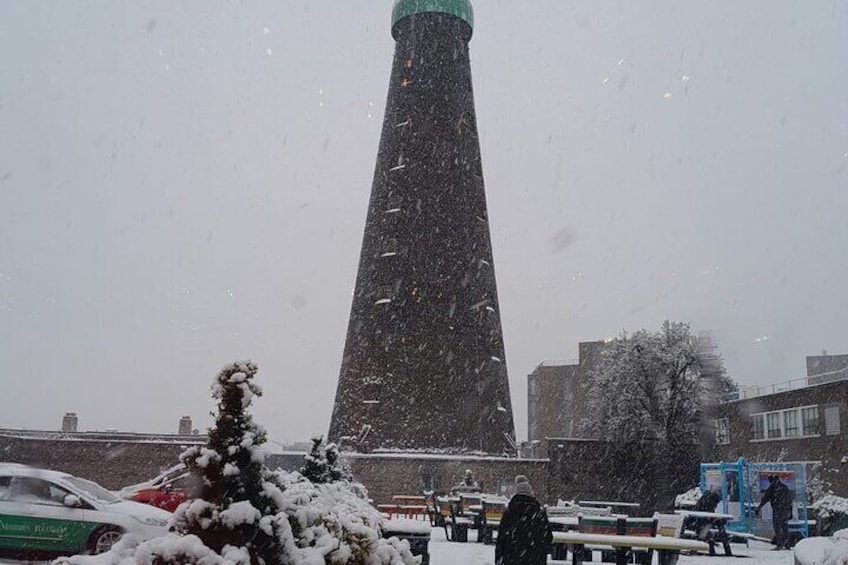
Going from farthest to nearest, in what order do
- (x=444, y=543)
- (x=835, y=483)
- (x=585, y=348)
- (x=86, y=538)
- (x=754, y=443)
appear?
(x=585, y=348), (x=754, y=443), (x=835, y=483), (x=444, y=543), (x=86, y=538)

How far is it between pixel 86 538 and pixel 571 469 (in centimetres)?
2396

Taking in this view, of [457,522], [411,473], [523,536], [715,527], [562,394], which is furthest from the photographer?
[562,394]

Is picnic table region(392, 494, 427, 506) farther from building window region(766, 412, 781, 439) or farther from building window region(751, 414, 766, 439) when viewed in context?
building window region(751, 414, 766, 439)

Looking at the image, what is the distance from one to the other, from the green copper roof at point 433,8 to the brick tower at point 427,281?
6 cm

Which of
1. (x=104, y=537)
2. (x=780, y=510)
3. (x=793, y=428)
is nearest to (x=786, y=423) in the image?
(x=793, y=428)

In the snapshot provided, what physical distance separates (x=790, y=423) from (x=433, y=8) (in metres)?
23.6

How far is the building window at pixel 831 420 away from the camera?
33281mm

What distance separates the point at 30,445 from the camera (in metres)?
30.4

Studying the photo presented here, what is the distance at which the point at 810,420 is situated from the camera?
35.3 meters

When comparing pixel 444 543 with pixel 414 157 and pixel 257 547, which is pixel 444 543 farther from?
pixel 414 157

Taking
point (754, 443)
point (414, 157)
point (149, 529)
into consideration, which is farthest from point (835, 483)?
point (149, 529)

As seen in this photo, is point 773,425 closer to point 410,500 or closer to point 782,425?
point 782,425

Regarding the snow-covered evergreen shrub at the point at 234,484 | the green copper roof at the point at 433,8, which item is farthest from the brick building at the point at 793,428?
the snow-covered evergreen shrub at the point at 234,484

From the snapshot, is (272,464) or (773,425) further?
(773,425)
